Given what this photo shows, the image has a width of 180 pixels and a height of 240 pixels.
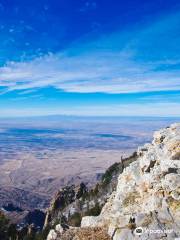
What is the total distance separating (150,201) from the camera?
29.0m

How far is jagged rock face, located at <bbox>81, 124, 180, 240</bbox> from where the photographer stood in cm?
2264

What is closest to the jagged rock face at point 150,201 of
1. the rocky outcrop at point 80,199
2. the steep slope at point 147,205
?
the steep slope at point 147,205

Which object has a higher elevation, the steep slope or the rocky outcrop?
the steep slope

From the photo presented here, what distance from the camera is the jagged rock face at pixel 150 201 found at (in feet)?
74.3

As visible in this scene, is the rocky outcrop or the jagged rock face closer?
the jagged rock face

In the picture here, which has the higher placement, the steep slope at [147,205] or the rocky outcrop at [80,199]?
the steep slope at [147,205]

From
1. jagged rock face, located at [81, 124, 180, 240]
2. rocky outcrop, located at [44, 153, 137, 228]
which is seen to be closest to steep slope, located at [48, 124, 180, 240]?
jagged rock face, located at [81, 124, 180, 240]

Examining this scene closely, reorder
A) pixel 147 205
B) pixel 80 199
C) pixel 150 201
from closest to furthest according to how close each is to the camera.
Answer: pixel 150 201, pixel 147 205, pixel 80 199

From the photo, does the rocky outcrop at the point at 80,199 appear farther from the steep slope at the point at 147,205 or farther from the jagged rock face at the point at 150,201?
the steep slope at the point at 147,205

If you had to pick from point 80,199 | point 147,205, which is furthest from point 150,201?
point 80,199

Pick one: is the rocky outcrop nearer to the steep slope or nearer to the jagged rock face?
the jagged rock face

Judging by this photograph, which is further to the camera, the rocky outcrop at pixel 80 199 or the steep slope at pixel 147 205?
the rocky outcrop at pixel 80 199

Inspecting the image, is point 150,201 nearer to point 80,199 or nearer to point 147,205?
point 147,205

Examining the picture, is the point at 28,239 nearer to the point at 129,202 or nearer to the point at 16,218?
the point at 129,202
